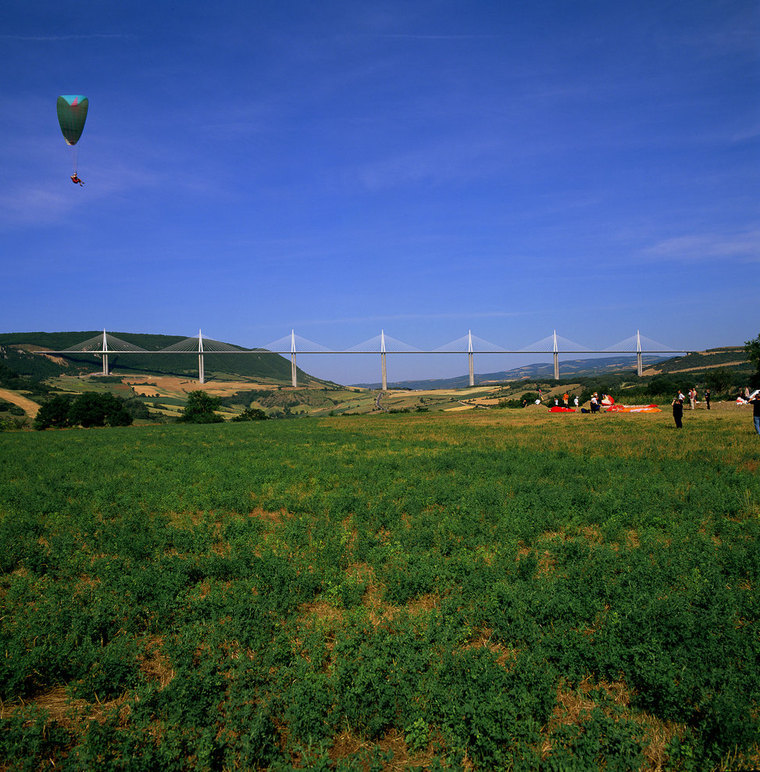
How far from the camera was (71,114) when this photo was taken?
26016mm

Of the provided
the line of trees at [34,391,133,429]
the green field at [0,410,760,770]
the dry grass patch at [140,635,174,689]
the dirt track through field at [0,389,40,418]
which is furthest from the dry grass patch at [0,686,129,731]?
the dirt track through field at [0,389,40,418]

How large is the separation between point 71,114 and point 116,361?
14511 centimetres

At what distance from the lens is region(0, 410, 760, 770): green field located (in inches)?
149

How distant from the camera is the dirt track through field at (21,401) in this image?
63.0 m

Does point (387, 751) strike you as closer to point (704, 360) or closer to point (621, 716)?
point (621, 716)

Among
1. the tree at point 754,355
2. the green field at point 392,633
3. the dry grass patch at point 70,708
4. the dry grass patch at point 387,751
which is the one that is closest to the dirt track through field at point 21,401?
the green field at point 392,633

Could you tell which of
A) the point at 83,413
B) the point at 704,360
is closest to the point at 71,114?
the point at 83,413

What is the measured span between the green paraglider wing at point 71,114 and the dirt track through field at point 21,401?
45.0 m

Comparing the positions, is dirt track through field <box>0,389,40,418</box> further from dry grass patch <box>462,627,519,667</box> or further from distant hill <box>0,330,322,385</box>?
dry grass patch <box>462,627,519,667</box>

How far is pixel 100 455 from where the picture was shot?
23031 millimetres

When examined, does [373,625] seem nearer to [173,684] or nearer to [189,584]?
[173,684]

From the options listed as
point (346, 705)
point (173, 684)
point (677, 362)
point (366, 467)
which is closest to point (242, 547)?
point (173, 684)

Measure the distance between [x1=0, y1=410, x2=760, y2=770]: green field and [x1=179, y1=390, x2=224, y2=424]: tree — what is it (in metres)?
51.1

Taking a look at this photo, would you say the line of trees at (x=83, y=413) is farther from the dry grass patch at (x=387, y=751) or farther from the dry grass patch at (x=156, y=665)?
the dry grass patch at (x=387, y=751)
